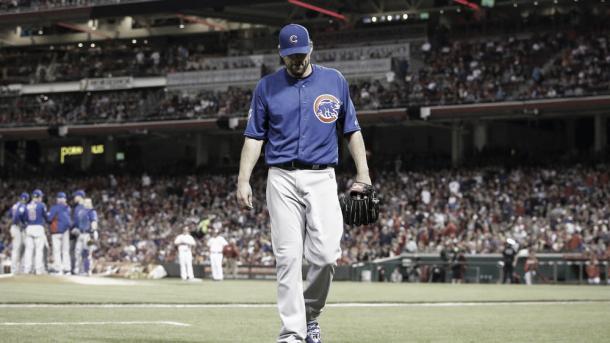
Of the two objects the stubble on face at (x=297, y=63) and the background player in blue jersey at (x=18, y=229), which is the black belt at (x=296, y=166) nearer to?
the stubble on face at (x=297, y=63)

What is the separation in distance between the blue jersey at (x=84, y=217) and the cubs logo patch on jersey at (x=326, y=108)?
19335mm

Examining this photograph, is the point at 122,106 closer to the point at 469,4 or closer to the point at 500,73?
the point at 469,4

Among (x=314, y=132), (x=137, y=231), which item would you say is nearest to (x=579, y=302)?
(x=314, y=132)

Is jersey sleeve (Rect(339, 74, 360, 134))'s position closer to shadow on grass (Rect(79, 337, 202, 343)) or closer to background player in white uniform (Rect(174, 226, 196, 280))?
shadow on grass (Rect(79, 337, 202, 343))

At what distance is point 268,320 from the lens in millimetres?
11914

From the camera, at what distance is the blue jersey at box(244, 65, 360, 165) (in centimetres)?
769

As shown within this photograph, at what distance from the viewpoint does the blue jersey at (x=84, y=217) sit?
86.1 feet

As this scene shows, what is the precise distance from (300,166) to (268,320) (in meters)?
4.61

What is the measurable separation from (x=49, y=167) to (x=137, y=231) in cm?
1483

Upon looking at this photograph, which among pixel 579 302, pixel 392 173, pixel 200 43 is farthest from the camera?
pixel 200 43

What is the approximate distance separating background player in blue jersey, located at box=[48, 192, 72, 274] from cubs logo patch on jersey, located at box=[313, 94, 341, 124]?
19301mm

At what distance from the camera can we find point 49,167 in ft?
189

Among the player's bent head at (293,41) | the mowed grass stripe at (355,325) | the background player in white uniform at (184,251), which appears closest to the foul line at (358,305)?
the mowed grass stripe at (355,325)

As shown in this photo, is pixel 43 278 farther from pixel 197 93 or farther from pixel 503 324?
pixel 197 93
